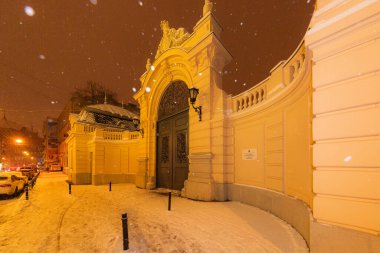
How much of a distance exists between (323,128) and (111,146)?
16.1 metres

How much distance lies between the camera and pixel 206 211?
264 inches

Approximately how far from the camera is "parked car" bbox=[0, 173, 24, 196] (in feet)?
37.2

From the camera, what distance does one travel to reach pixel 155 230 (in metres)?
5.16

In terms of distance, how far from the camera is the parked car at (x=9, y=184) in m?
11.3

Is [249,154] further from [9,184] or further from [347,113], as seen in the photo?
[9,184]

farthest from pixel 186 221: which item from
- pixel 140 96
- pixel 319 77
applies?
pixel 140 96

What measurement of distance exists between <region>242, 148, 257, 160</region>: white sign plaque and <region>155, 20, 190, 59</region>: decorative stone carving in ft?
24.3

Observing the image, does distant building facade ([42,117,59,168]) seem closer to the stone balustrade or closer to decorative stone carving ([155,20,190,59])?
decorative stone carving ([155,20,190,59])

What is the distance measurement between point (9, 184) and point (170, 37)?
13.6 metres

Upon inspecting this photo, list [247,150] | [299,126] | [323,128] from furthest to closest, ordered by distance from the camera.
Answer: [247,150] → [299,126] → [323,128]

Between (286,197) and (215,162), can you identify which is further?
(215,162)

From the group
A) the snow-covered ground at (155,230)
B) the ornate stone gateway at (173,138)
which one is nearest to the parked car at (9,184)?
the snow-covered ground at (155,230)

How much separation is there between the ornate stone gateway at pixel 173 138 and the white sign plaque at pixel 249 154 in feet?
12.2

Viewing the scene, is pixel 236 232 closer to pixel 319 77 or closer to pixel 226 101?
pixel 319 77
